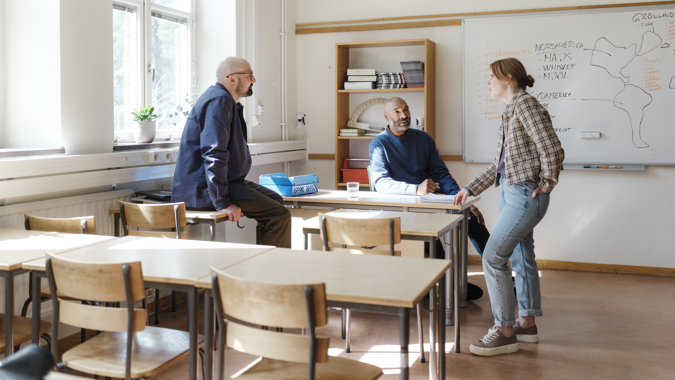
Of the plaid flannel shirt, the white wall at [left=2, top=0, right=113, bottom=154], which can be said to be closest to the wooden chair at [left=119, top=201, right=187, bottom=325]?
the white wall at [left=2, top=0, right=113, bottom=154]

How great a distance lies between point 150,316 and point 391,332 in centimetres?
156

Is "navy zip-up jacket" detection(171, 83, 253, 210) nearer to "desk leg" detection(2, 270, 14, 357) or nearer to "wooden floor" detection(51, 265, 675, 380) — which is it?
"wooden floor" detection(51, 265, 675, 380)

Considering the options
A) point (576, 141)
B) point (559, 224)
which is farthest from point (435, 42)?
point (559, 224)

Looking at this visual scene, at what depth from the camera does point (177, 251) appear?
234 centimetres

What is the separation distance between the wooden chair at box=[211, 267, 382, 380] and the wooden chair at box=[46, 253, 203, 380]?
0.94 feet

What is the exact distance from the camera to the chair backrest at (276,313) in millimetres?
1587

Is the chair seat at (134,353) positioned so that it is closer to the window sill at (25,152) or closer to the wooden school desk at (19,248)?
the wooden school desk at (19,248)

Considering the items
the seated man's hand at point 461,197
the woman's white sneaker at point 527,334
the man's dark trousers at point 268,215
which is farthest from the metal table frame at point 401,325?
the man's dark trousers at point 268,215

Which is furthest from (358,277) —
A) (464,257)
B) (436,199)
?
(464,257)

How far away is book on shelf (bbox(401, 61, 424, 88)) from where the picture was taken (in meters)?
5.18

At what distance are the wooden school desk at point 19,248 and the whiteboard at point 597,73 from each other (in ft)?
12.3

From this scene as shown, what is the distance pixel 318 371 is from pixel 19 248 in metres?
1.34

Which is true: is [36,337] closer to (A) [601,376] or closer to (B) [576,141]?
(A) [601,376]

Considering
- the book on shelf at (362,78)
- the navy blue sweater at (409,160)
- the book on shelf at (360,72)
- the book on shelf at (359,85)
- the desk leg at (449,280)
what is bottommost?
the desk leg at (449,280)
